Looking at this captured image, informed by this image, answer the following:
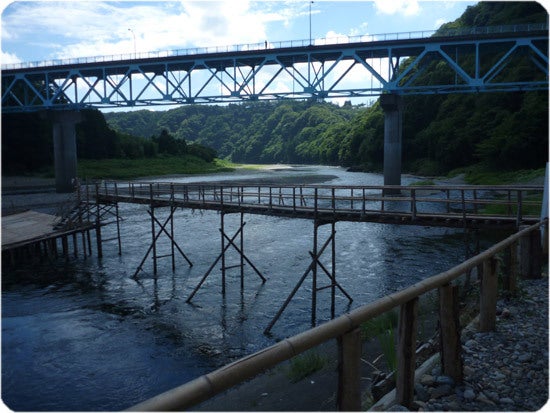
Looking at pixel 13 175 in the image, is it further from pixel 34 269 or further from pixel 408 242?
pixel 408 242

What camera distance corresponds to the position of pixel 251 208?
2070 cm

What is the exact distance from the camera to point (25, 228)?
96.7 ft

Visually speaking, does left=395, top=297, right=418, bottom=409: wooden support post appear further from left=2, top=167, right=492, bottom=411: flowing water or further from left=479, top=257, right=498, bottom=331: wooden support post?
left=2, top=167, right=492, bottom=411: flowing water

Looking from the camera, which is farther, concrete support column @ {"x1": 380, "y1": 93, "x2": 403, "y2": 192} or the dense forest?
the dense forest

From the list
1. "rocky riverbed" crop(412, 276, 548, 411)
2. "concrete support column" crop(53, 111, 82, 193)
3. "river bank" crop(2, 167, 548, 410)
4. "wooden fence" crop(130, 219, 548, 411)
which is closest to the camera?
"wooden fence" crop(130, 219, 548, 411)

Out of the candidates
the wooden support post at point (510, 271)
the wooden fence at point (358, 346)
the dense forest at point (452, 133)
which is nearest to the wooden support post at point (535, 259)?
the wooden support post at point (510, 271)

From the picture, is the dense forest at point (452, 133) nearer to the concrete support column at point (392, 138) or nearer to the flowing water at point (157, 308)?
the concrete support column at point (392, 138)

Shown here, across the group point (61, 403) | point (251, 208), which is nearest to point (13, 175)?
point (251, 208)

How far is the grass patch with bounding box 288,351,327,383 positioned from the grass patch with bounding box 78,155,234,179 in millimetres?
68764

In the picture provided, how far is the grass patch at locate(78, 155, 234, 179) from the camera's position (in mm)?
84062

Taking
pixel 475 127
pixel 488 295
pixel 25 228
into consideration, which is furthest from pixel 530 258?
pixel 475 127

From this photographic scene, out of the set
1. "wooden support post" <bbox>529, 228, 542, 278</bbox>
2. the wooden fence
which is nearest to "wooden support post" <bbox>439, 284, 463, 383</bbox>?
the wooden fence

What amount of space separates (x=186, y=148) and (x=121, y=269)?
10900 centimetres

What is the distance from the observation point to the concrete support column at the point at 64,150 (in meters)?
61.6
